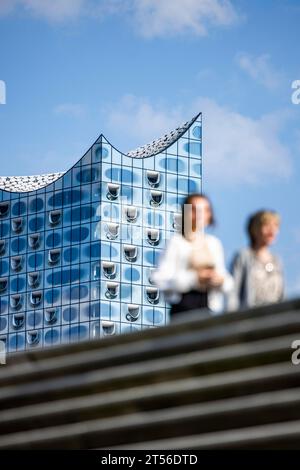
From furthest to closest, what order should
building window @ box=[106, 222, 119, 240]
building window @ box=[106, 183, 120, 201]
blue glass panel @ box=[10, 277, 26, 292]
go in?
building window @ box=[106, 183, 120, 201]
blue glass panel @ box=[10, 277, 26, 292]
building window @ box=[106, 222, 119, 240]

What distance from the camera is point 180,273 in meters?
8.42

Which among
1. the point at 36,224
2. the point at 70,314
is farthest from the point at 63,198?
the point at 70,314

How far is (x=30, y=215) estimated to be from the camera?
8956 centimetres

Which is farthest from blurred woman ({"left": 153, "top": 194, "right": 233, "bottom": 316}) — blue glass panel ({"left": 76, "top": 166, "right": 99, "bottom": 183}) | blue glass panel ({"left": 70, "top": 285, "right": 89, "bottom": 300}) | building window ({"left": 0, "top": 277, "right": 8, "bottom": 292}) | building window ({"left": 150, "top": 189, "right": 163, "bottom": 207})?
building window ({"left": 0, "top": 277, "right": 8, "bottom": 292})

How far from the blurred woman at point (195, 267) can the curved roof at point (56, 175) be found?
81.9 meters

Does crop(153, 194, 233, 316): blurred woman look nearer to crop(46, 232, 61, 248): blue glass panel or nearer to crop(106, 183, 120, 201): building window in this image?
crop(46, 232, 61, 248): blue glass panel

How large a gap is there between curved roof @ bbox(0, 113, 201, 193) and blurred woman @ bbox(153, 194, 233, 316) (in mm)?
81910

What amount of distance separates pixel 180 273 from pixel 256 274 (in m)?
0.48

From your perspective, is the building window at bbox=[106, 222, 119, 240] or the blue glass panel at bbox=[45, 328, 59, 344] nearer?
the blue glass panel at bbox=[45, 328, 59, 344]

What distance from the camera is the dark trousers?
8.40 meters

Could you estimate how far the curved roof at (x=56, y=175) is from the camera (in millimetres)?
92312

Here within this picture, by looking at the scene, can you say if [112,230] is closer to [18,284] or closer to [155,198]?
[155,198]

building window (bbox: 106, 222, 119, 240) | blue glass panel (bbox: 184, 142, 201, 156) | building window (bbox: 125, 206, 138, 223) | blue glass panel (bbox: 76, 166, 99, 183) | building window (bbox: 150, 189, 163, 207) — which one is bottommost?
building window (bbox: 106, 222, 119, 240)
